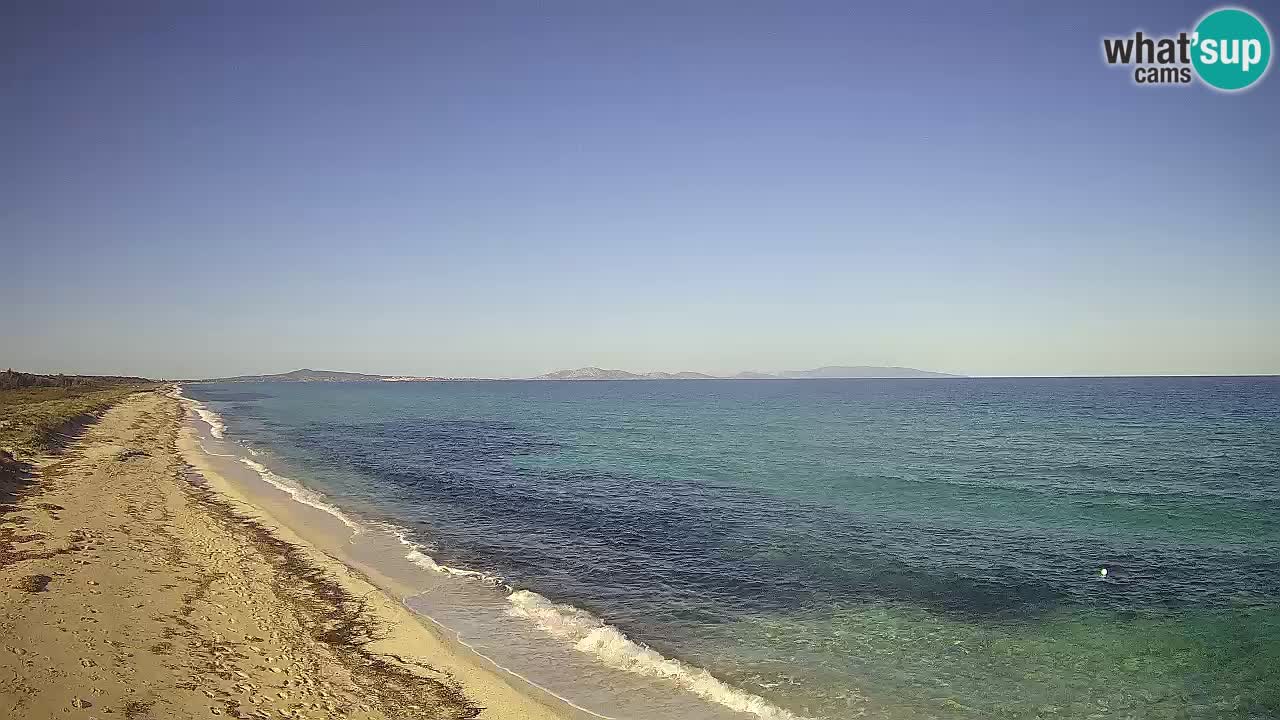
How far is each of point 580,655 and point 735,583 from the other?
595 cm

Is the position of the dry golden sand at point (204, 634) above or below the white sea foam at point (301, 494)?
above

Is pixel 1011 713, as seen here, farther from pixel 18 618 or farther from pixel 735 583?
pixel 18 618

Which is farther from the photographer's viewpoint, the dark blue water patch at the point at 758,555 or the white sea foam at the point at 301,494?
the white sea foam at the point at 301,494

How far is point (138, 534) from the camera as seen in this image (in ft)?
67.5

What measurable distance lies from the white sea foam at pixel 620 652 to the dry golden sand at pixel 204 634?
210cm

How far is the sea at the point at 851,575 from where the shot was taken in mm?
12164

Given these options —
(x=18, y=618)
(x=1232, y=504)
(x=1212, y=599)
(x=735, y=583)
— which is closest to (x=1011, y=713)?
(x=735, y=583)

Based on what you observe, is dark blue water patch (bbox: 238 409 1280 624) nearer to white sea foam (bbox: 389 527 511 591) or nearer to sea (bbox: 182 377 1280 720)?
sea (bbox: 182 377 1280 720)

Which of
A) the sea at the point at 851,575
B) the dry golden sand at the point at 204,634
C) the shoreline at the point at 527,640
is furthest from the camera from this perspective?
the sea at the point at 851,575

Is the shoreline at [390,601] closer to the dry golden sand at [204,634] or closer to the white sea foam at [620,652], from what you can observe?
the dry golden sand at [204,634]

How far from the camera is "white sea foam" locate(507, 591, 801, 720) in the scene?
11.5m

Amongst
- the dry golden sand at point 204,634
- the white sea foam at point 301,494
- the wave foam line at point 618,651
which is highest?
the dry golden sand at point 204,634

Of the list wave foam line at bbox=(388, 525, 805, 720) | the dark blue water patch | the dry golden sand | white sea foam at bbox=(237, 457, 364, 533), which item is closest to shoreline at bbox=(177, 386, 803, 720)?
wave foam line at bbox=(388, 525, 805, 720)

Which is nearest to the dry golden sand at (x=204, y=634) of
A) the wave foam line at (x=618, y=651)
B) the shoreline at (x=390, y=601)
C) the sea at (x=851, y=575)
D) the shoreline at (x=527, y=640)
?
the shoreline at (x=390, y=601)
